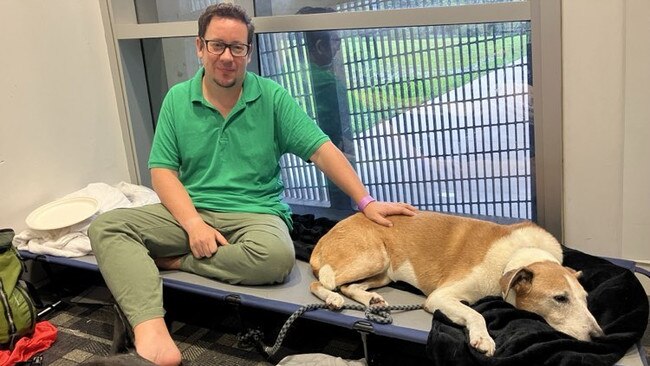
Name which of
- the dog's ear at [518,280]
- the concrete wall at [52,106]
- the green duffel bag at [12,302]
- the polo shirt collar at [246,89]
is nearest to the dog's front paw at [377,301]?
the dog's ear at [518,280]

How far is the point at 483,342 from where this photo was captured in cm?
165

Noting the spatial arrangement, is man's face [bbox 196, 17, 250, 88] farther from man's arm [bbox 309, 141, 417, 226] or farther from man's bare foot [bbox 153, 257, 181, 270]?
man's bare foot [bbox 153, 257, 181, 270]

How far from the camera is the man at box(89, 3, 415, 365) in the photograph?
2.14 m

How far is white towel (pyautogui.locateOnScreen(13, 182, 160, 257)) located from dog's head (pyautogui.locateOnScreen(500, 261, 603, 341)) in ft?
5.58

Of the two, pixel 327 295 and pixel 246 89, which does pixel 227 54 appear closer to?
pixel 246 89

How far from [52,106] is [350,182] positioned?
149 centimetres

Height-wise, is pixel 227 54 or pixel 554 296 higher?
pixel 227 54

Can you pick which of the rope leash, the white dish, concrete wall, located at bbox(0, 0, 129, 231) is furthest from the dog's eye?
A: concrete wall, located at bbox(0, 0, 129, 231)

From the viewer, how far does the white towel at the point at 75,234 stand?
2.57 metres

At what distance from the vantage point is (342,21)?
2.39m

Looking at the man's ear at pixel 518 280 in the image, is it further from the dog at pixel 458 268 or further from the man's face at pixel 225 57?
the man's face at pixel 225 57

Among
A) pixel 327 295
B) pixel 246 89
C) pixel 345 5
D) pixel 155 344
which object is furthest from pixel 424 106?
pixel 155 344

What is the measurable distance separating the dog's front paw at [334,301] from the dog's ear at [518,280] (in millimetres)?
482

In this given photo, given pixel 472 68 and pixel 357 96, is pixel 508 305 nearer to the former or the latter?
pixel 472 68
